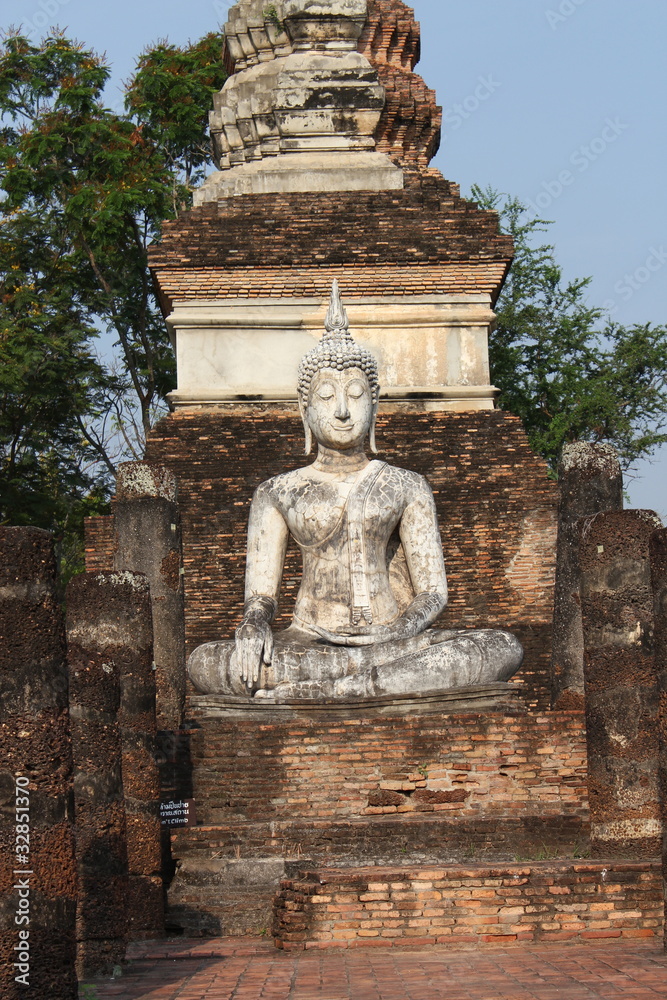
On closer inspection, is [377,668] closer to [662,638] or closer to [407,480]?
[407,480]

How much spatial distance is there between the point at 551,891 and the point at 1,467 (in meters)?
15.4

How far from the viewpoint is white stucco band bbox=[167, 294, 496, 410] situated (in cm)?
1756

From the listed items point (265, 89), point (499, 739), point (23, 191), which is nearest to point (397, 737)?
point (499, 739)

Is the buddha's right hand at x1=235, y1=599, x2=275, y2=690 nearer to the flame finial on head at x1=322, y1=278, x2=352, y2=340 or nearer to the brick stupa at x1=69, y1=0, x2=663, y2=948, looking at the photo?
the brick stupa at x1=69, y1=0, x2=663, y2=948

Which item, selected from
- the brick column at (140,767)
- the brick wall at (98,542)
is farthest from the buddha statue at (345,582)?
the brick wall at (98,542)

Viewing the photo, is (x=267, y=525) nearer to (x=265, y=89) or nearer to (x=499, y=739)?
(x=499, y=739)

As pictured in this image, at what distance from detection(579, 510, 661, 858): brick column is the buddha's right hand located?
2.55 meters

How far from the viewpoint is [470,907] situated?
27.3 ft

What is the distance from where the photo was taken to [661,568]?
778 centimetres

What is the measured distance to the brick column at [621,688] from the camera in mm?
9461

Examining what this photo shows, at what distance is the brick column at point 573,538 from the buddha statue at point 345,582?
1139 mm

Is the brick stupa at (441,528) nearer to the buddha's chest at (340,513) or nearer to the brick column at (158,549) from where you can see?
the brick column at (158,549)

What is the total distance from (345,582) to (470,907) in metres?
4.12

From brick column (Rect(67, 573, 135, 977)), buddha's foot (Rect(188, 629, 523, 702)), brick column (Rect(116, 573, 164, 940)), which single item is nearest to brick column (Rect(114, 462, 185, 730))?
buddha's foot (Rect(188, 629, 523, 702))
